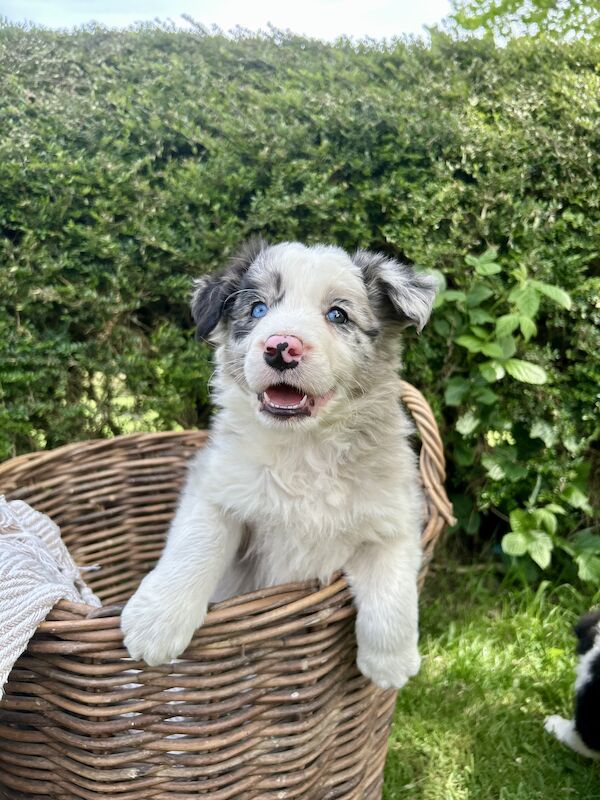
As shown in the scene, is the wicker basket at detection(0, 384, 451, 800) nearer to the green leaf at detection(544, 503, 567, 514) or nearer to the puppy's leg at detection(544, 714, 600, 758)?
the puppy's leg at detection(544, 714, 600, 758)

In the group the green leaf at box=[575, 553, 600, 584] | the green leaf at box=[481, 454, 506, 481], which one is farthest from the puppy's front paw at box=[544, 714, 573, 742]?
the green leaf at box=[481, 454, 506, 481]

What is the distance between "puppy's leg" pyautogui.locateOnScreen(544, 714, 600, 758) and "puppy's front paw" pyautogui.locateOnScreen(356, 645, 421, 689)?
49.6 inches

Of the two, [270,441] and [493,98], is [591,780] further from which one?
[493,98]

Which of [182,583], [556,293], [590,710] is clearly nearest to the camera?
[182,583]

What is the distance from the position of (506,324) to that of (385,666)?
195 centimetres

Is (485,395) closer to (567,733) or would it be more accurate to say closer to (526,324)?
(526,324)

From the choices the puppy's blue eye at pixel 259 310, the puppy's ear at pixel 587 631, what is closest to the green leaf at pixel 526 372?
the puppy's ear at pixel 587 631

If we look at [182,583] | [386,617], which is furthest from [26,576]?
[386,617]

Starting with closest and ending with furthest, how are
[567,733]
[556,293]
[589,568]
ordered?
[567,733] → [556,293] → [589,568]

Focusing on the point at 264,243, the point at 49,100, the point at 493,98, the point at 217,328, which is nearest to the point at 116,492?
the point at 217,328

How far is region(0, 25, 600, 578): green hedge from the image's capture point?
3.13 metres

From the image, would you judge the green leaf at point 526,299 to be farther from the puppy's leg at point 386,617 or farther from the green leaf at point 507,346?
the puppy's leg at point 386,617

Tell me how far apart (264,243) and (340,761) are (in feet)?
5.50

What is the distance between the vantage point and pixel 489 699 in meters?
3.03
